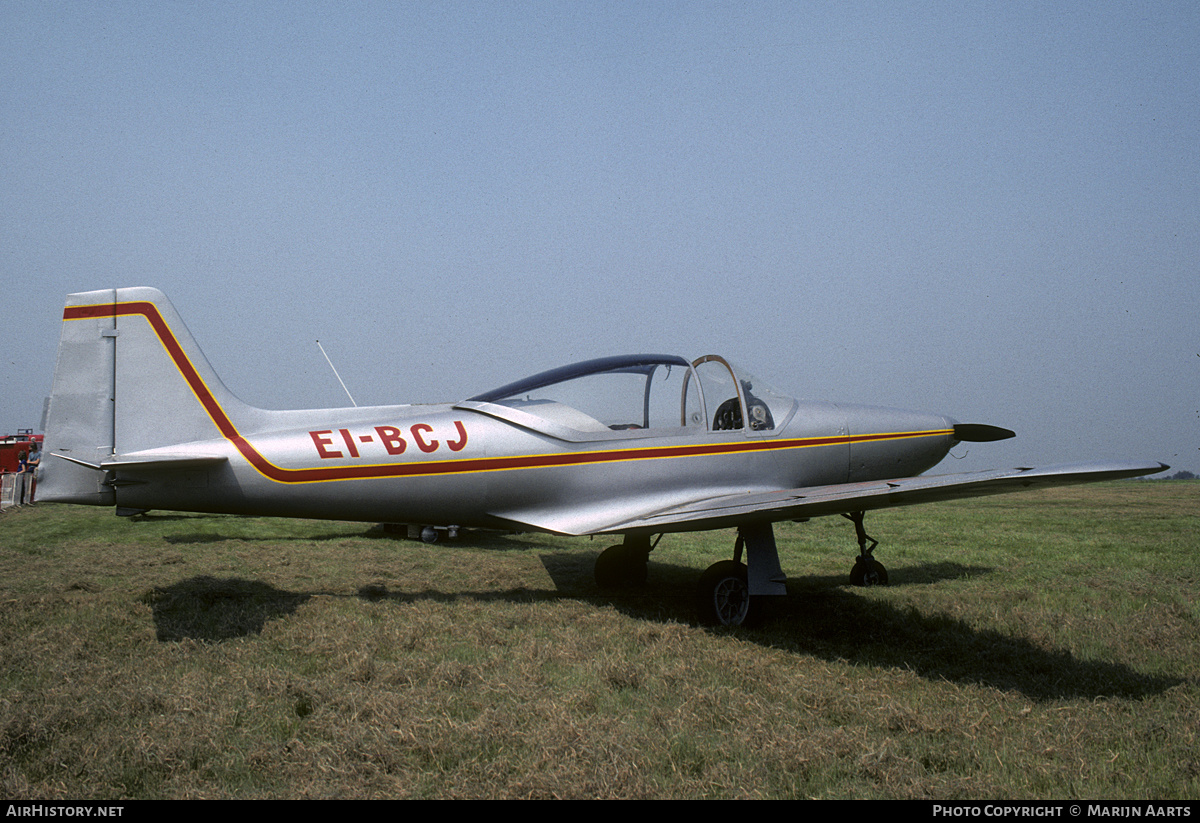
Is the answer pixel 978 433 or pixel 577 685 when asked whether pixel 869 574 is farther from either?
pixel 577 685

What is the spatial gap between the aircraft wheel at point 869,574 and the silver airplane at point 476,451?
117cm

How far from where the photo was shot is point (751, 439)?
5.97 meters

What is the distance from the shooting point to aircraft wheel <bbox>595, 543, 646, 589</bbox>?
680 cm

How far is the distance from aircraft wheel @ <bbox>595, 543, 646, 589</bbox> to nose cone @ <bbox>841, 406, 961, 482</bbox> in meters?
2.27

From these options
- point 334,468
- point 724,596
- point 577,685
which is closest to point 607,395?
point 724,596

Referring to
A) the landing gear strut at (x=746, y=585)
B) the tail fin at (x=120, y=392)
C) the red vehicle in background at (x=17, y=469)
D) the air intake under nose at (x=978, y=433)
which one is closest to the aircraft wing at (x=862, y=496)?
the landing gear strut at (x=746, y=585)

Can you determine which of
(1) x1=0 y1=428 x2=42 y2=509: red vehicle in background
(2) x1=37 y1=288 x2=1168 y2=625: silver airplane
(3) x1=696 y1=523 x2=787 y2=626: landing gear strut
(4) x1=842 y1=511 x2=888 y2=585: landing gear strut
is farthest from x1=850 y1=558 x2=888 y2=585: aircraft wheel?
(1) x1=0 y1=428 x2=42 y2=509: red vehicle in background

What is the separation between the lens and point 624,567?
681 centimetres

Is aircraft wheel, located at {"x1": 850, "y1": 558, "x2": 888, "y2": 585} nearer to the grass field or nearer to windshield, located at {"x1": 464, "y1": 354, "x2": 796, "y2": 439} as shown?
the grass field

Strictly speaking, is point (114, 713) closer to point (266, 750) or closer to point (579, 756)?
point (266, 750)

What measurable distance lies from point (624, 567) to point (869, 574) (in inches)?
97.1

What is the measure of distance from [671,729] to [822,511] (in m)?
2.29

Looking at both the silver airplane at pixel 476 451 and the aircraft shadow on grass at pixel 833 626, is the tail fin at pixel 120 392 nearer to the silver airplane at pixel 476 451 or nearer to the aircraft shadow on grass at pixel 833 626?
the silver airplane at pixel 476 451

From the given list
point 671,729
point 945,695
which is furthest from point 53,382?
point 945,695
